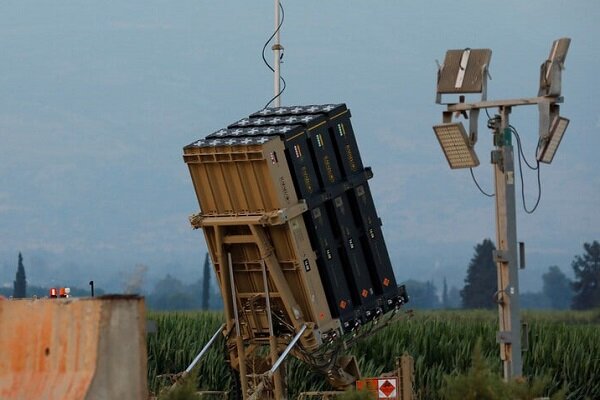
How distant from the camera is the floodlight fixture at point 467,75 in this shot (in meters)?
20.6

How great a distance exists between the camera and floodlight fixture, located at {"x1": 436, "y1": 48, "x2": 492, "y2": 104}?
2059cm

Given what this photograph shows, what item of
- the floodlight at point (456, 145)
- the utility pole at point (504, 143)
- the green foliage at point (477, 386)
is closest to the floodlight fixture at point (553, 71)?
the utility pole at point (504, 143)

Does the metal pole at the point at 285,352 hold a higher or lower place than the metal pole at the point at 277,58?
lower

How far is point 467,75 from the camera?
68.0 feet

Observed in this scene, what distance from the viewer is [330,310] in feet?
76.0

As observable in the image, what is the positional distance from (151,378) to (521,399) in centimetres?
1427

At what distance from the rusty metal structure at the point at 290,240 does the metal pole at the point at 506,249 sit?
3388 millimetres

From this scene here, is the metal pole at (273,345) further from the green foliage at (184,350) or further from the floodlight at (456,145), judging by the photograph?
the floodlight at (456,145)

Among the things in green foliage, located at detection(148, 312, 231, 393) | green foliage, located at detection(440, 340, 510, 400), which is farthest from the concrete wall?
green foliage, located at detection(148, 312, 231, 393)

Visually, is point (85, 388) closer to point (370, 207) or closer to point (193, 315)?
point (370, 207)

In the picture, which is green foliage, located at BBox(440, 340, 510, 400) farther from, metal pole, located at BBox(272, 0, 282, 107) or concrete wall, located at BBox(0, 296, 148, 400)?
metal pole, located at BBox(272, 0, 282, 107)

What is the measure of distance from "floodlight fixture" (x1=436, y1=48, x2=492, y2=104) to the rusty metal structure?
9.28 feet

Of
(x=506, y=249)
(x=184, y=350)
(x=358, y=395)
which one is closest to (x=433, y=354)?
(x=184, y=350)

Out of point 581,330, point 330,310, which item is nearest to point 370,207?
point 330,310
